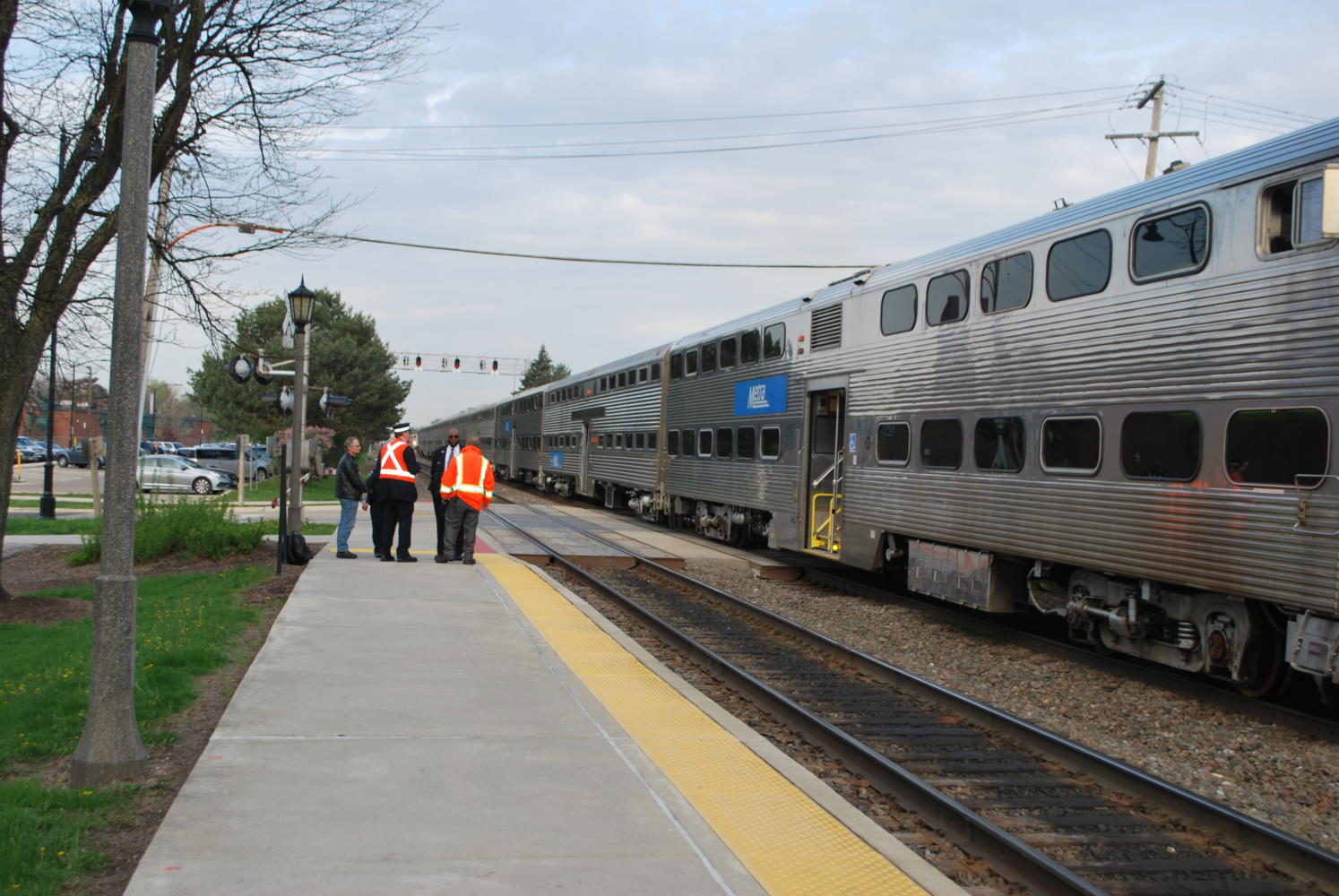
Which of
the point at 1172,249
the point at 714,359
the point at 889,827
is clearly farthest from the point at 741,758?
the point at 714,359

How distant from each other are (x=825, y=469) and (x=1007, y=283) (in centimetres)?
550

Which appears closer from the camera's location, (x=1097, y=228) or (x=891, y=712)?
(x=891, y=712)

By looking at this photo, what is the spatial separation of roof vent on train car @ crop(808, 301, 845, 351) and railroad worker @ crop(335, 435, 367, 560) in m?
6.35

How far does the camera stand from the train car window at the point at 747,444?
17.5 metres

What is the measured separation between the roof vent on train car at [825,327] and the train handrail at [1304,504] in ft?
25.2

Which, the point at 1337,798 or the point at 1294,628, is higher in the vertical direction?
the point at 1294,628

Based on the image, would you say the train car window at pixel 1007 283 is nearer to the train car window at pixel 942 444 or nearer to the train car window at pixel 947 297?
the train car window at pixel 947 297

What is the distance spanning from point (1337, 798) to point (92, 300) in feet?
42.5

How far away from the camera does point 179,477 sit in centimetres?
3553

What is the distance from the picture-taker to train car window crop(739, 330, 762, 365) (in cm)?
1756

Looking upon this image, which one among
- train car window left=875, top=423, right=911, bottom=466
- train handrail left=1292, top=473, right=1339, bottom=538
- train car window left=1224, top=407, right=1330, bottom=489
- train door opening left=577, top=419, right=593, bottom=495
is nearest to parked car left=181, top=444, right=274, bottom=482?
train door opening left=577, top=419, right=593, bottom=495

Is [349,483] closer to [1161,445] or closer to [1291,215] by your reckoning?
[1161,445]

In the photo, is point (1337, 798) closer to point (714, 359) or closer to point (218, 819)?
point (218, 819)

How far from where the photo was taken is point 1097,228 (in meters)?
9.23
